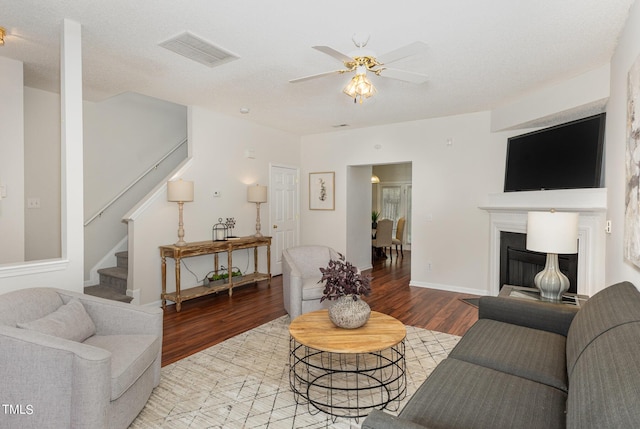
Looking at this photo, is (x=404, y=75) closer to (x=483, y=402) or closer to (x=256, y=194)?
(x=483, y=402)

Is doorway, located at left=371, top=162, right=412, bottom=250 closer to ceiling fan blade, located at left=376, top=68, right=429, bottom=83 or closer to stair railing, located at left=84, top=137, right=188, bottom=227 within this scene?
stair railing, located at left=84, top=137, right=188, bottom=227

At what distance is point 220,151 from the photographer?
17.2 feet

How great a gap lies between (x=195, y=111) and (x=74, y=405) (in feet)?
13.1

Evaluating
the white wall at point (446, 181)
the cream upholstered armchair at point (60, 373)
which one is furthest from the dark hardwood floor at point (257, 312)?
the cream upholstered armchair at point (60, 373)

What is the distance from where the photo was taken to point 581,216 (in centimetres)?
352

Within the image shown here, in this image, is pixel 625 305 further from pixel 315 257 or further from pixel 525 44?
pixel 315 257

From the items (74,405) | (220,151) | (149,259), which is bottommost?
(74,405)

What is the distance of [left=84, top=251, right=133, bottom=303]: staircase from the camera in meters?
4.26

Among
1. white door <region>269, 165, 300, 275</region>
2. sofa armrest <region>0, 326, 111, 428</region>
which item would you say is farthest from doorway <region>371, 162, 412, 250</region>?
sofa armrest <region>0, 326, 111, 428</region>

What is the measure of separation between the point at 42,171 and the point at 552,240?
550cm

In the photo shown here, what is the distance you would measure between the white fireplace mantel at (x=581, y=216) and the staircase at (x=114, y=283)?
4.84 meters

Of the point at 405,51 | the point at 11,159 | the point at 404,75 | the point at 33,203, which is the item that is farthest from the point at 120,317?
the point at 33,203

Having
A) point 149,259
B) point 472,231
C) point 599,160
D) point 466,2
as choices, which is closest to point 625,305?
point 466,2

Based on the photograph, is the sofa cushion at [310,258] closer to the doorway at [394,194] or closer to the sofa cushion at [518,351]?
the sofa cushion at [518,351]
